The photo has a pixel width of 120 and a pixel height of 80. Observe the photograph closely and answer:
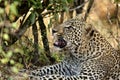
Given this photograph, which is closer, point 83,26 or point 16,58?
point 83,26

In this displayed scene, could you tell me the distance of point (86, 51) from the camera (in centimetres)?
757

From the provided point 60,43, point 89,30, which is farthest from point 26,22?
point 89,30

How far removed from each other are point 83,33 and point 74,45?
0.23 metres

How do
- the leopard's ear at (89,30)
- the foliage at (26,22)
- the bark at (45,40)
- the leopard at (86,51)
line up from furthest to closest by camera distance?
the bark at (45,40) → the leopard's ear at (89,30) → the leopard at (86,51) → the foliage at (26,22)

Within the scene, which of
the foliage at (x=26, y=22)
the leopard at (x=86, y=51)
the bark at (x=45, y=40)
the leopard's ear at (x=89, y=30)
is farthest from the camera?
the bark at (x=45, y=40)

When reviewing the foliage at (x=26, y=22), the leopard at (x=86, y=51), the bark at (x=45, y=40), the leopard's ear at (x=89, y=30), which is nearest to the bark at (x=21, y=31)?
the foliage at (x=26, y=22)

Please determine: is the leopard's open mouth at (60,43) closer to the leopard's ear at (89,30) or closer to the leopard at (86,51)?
the leopard at (86,51)

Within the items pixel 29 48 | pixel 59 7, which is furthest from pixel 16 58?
pixel 59 7

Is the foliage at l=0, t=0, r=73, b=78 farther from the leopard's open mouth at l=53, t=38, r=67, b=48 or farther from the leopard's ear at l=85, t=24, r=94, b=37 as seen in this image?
the leopard's ear at l=85, t=24, r=94, b=37

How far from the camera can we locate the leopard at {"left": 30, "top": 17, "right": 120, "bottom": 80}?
7.37 metres

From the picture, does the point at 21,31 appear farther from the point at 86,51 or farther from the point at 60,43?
the point at 86,51

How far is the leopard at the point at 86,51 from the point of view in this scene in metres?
7.37

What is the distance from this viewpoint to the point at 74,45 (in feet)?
25.0

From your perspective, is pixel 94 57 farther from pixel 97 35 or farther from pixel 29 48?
pixel 29 48
